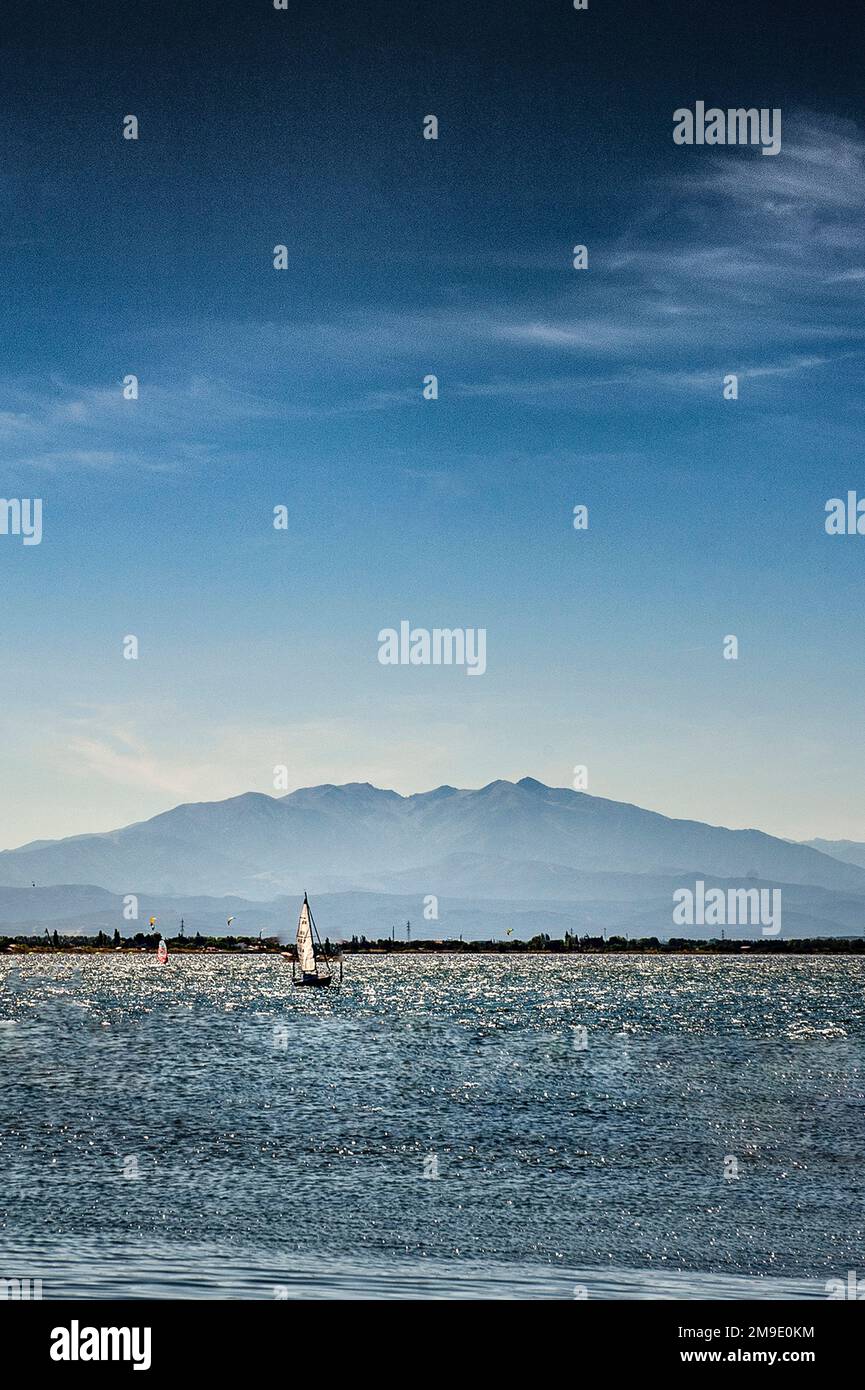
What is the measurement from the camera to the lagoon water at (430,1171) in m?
33.9

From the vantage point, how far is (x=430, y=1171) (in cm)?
4962

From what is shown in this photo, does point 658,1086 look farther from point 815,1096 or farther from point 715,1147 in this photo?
point 715,1147

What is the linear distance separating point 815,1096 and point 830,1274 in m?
44.2

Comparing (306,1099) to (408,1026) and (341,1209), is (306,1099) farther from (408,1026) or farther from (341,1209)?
(408,1026)

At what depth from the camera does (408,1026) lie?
452 ft

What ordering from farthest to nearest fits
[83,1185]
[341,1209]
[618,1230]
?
[83,1185]
[341,1209]
[618,1230]

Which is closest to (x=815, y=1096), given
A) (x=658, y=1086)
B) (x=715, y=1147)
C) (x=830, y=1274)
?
(x=658, y=1086)

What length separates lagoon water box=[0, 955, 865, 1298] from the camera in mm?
33906
